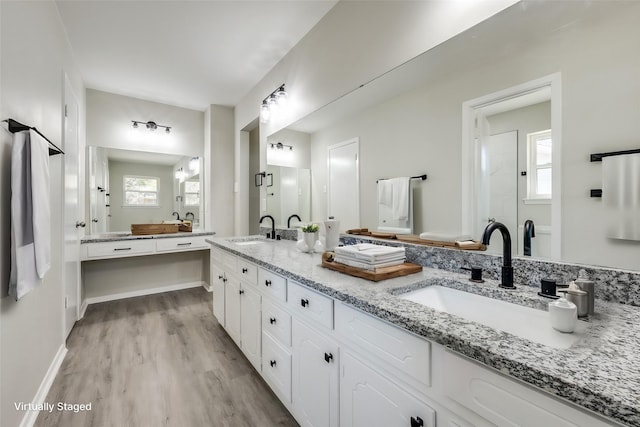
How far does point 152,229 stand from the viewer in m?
3.56

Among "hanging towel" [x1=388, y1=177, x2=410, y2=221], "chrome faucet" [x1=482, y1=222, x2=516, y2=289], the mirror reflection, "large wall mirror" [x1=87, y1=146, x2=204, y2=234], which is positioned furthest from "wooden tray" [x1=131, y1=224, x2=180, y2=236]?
"chrome faucet" [x1=482, y1=222, x2=516, y2=289]

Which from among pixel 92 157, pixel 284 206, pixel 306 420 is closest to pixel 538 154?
pixel 306 420

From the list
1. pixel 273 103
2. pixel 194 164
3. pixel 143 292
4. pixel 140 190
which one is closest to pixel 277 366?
pixel 273 103

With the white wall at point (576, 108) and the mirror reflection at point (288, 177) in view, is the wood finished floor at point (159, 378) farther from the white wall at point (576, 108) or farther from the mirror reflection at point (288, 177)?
the white wall at point (576, 108)

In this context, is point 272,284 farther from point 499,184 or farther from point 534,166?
point 534,166

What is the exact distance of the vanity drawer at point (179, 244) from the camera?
3.50m

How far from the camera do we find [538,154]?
3.37 feet

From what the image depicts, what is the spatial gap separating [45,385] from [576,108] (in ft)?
10.2

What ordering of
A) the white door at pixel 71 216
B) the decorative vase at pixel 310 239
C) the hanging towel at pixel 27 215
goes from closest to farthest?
1. the hanging towel at pixel 27 215
2. the decorative vase at pixel 310 239
3. the white door at pixel 71 216

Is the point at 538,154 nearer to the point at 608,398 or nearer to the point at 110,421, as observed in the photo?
the point at 608,398

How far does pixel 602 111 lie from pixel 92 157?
4.50 m

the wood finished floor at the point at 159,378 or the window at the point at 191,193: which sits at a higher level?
the window at the point at 191,193

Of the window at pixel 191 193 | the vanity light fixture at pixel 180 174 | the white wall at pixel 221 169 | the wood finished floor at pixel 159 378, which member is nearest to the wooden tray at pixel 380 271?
the wood finished floor at pixel 159 378

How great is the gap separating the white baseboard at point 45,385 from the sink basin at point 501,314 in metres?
2.08
